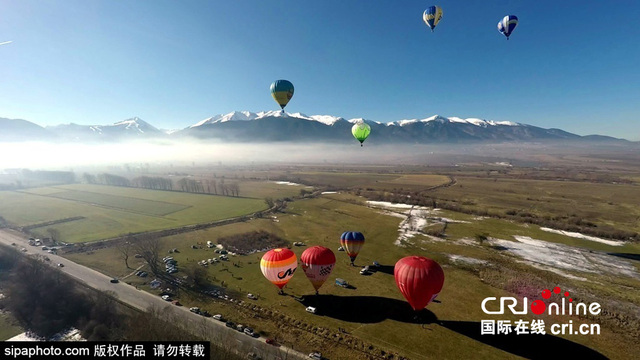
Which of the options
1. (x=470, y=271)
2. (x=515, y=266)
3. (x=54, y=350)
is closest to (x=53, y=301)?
(x=54, y=350)

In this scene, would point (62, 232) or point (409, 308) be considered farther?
point (62, 232)

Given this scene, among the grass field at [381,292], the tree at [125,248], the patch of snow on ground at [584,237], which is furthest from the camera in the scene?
the patch of snow on ground at [584,237]

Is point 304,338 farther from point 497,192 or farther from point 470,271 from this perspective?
point 497,192

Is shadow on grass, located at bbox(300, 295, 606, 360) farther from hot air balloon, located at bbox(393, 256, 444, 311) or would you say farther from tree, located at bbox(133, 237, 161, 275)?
tree, located at bbox(133, 237, 161, 275)

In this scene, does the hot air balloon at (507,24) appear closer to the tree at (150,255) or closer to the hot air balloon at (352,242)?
the hot air balloon at (352,242)

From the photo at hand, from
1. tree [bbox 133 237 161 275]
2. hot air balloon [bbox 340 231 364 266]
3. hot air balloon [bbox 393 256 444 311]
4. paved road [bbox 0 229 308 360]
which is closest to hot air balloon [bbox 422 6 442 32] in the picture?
hot air balloon [bbox 340 231 364 266]

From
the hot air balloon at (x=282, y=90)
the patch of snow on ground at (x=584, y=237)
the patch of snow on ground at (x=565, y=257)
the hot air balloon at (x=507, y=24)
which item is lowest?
the patch of snow on ground at (x=565, y=257)

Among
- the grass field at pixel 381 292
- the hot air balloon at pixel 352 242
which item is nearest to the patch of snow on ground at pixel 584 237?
the grass field at pixel 381 292

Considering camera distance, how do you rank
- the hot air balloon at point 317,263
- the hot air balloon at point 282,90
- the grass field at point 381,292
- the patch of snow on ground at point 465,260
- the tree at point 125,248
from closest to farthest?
the grass field at point 381,292 < the hot air balloon at point 317,263 < the patch of snow on ground at point 465,260 < the tree at point 125,248 < the hot air balloon at point 282,90
